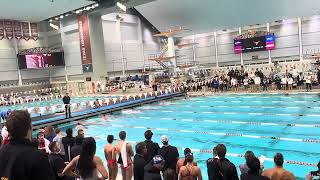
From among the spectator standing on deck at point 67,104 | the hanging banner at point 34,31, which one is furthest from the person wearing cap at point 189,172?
the hanging banner at point 34,31

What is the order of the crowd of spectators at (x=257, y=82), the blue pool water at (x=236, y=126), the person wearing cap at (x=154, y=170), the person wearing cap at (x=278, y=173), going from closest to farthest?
1. the person wearing cap at (x=278, y=173)
2. the person wearing cap at (x=154, y=170)
3. the blue pool water at (x=236, y=126)
4. the crowd of spectators at (x=257, y=82)

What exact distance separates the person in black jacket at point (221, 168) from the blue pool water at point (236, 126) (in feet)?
9.27

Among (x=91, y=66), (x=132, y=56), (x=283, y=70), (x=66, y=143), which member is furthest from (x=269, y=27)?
(x=66, y=143)

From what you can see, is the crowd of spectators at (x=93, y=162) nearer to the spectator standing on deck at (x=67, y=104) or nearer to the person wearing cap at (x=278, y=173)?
the person wearing cap at (x=278, y=173)

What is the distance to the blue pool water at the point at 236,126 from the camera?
889cm

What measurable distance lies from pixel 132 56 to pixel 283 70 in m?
20.3

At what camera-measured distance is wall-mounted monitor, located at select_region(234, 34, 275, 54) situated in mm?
34156

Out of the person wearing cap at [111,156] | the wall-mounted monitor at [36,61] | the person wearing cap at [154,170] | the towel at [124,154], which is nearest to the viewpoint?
the person wearing cap at [154,170]

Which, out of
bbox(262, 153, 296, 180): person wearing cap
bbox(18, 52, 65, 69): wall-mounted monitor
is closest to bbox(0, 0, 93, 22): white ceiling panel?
bbox(18, 52, 65, 69): wall-mounted monitor

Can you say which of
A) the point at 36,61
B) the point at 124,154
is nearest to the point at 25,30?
the point at 36,61

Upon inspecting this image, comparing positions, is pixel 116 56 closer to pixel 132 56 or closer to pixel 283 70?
pixel 132 56

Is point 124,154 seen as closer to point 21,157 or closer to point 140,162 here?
point 140,162

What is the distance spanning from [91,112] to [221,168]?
48.1ft

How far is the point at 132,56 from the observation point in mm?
41406
